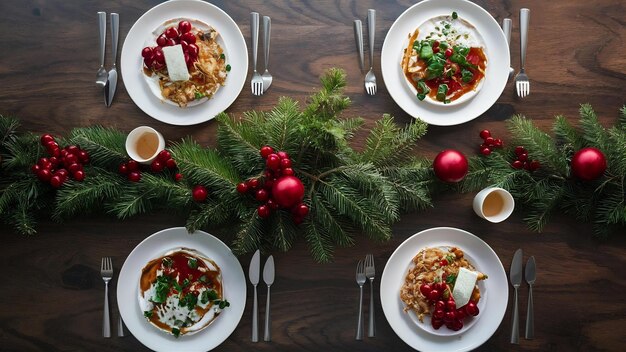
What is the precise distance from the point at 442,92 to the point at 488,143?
0.73ft

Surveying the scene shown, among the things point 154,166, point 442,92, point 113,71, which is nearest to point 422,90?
point 442,92

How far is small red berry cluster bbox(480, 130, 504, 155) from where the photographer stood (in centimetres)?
177

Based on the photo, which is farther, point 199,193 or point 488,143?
point 488,143

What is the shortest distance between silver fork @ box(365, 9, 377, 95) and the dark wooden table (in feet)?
0.10

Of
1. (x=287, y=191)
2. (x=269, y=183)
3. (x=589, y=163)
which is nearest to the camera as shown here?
(x=287, y=191)

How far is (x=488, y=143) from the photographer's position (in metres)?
1.78

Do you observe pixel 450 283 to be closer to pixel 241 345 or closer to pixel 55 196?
pixel 241 345

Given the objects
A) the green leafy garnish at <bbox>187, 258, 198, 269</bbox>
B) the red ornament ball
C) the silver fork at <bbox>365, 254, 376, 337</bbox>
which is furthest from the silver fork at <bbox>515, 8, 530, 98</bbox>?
the green leafy garnish at <bbox>187, 258, 198, 269</bbox>

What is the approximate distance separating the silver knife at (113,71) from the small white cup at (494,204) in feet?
3.96

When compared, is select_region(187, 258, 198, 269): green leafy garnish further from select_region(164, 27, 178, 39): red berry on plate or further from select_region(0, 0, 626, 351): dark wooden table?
select_region(164, 27, 178, 39): red berry on plate

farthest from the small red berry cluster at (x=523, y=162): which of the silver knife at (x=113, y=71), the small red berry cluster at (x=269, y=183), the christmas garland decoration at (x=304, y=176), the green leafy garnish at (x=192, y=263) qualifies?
the silver knife at (x=113, y=71)

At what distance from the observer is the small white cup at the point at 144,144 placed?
1657 millimetres

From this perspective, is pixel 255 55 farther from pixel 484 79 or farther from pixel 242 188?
pixel 484 79

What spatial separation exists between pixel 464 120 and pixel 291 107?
591 mm
